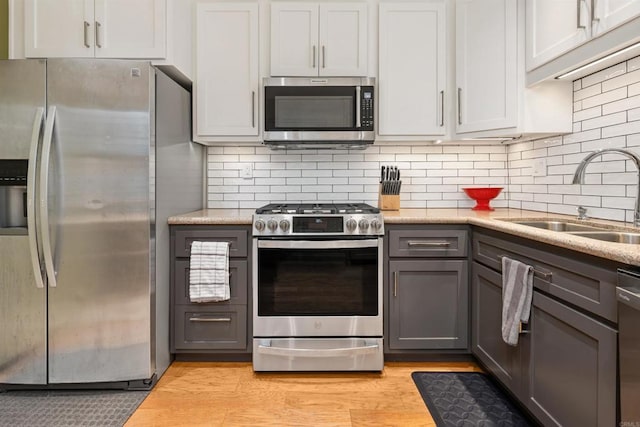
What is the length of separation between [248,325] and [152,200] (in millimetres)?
931

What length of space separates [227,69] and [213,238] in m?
1.18

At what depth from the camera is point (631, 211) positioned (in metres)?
1.93

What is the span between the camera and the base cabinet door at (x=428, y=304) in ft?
7.77

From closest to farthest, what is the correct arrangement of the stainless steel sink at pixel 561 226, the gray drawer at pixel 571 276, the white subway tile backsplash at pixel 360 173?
the gray drawer at pixel 571 276, the stainless steel sink at pixel 561 226, the white subway tile backsplash at pixel 360 173

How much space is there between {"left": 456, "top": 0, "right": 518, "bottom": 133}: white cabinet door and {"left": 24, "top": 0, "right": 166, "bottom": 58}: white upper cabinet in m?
1.90

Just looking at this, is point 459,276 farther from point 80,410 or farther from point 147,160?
point 80,410

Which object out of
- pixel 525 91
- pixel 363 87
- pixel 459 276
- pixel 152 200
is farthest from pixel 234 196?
pixel 525 91

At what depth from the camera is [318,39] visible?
2652 millimetres

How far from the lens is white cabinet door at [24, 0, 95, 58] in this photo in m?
2.18

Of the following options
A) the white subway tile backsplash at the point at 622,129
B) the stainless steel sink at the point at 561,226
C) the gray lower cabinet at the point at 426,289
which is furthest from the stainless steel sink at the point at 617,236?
the gray lower cabinet at the point at 426,289

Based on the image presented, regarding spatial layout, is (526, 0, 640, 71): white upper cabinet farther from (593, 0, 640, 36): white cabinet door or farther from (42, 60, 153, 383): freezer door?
(42, 60, 153, 383): freezer door

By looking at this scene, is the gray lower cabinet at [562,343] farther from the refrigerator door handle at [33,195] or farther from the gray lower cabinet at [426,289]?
the refrigerator door handle at [33,195]

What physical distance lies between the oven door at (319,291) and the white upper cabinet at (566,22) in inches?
53.3

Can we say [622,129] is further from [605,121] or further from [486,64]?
[486,64]
